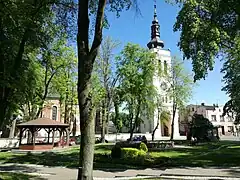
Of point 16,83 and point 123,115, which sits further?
point 123,115

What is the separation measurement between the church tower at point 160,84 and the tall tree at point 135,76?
2663 millimetres

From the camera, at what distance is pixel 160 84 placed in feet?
161

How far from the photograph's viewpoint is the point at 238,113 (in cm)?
3669

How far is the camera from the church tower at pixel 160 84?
4728cm

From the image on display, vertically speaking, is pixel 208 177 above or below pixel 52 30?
below

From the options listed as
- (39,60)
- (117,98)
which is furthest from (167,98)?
(39,60)

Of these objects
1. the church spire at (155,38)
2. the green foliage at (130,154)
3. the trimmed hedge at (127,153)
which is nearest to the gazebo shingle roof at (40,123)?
the trimmed hedge at (127,153)

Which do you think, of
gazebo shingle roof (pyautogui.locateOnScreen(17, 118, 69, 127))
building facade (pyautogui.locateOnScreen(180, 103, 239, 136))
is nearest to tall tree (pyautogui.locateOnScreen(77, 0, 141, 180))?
gazebo shingle roof (pyautogui.locateOnScreen(17, 118, 69, 127))

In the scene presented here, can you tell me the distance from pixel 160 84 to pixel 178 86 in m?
3.89

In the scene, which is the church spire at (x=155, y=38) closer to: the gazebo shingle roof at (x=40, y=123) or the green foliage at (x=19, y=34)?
the gazebo shingle roof at (x=40, y=123)

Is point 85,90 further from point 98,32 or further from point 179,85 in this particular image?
point 179,85

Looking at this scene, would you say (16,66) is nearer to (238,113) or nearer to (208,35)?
(208,35)

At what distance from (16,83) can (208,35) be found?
10.9 meters

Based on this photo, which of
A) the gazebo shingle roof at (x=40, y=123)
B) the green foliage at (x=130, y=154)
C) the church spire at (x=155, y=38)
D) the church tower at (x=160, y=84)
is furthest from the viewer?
the church spire at (x=155, y=38)
